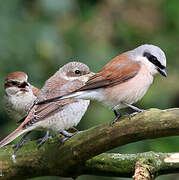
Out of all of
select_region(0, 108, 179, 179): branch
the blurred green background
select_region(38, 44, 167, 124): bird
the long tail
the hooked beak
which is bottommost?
select_region(0, 108, 179, 179): branch

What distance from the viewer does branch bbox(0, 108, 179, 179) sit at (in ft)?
12.1

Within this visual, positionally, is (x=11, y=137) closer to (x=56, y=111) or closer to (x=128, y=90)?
(x=56, y=111)

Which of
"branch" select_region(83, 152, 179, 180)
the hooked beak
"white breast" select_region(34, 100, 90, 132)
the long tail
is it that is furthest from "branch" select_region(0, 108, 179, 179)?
the hooked beak

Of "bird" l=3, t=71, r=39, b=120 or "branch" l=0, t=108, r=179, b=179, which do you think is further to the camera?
"bird" l=3, t=71, r=39, b=120

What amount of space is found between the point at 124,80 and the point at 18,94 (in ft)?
4.81

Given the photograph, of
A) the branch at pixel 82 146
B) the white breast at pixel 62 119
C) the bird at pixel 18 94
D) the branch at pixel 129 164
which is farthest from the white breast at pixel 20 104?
the branch at pixel 129 164

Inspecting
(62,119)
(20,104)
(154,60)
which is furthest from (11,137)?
(154,60)

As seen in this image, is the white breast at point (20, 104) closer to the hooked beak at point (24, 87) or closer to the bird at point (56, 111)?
the hooked beak at point (24, 87)

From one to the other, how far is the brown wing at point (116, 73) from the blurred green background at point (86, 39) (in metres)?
1.50

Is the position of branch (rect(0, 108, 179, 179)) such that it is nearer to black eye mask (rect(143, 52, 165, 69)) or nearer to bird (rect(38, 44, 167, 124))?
bird (rect(38, 44, 167, 124))

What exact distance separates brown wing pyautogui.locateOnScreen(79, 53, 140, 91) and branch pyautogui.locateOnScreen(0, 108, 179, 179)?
1.76ft

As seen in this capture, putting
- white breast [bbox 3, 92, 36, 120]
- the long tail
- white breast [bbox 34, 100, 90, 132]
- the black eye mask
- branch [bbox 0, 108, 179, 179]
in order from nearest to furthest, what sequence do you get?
branch [bbox 0, 108, 179, 179] < the long tail < the black eye mask < white breast [bbox 34, 100, 90, 132] < white breast [bbox 3, 92, 36, 120]

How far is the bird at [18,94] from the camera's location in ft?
17.7

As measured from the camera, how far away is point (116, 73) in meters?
4.46
